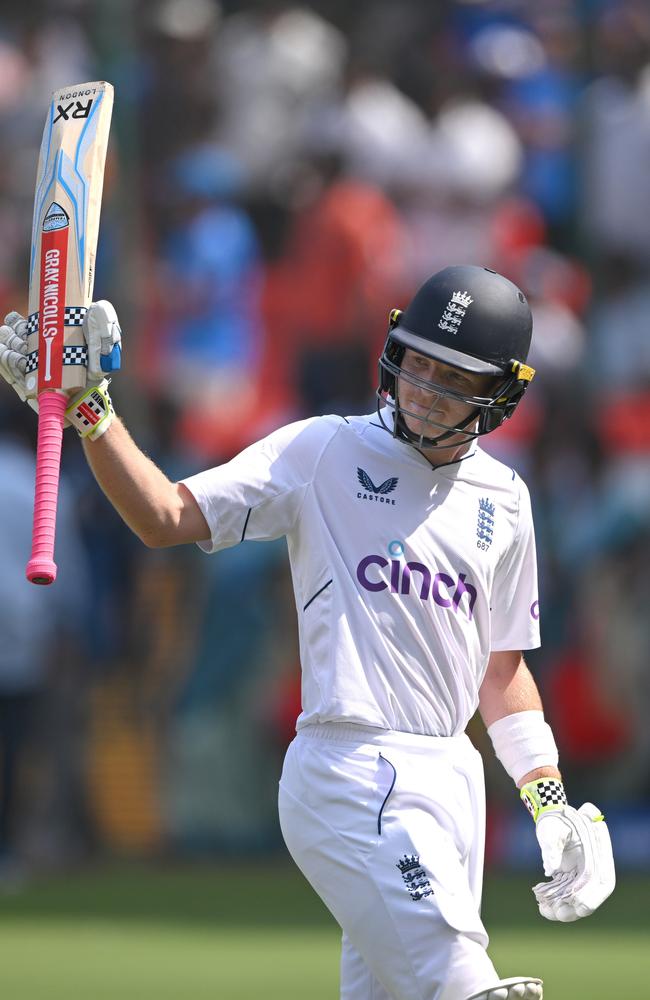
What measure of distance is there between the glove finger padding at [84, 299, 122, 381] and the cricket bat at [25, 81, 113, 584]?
34 mm

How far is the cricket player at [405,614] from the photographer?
432 centimetres

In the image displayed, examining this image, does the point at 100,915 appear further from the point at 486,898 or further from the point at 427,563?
the point at 427,563

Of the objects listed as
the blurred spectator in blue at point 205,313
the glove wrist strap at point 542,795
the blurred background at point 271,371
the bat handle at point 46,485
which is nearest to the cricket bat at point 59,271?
the bat handle at point 46,485

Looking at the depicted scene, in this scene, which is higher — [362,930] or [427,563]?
[427,563]

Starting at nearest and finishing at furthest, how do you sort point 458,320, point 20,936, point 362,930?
point 362,930, point 458,320, point 20,936

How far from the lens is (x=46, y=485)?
14.3 ft

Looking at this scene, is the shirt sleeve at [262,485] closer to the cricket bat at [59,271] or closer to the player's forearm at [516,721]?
the cricket bat at [59,271]

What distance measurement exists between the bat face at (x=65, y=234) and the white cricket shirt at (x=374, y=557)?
1.51 ft

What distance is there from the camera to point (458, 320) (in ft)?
15.4

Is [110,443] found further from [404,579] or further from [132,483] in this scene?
[404,579]

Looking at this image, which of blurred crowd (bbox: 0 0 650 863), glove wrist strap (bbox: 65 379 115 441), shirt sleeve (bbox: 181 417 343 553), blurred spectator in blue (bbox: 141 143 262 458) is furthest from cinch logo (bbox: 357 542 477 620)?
blurred spectator in blue (bbox: 141 143 262 458)

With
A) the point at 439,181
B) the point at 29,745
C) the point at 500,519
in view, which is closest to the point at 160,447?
the point at 29,745

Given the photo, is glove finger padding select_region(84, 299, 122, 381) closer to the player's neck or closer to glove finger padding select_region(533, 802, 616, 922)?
the player's neck

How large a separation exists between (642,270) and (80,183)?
752 cm
